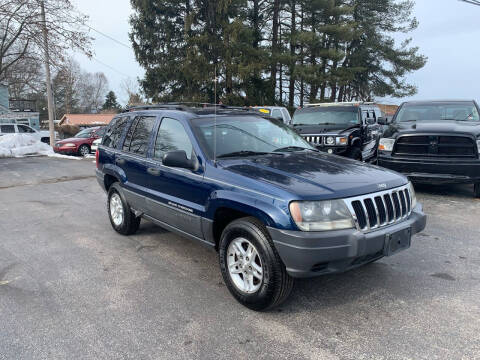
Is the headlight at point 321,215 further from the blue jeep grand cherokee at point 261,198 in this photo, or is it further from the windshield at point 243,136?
the windshield at point 243,136

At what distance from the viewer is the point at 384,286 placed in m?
3.78

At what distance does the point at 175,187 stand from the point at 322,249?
1.84 m

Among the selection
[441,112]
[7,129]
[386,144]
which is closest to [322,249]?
[386,144]

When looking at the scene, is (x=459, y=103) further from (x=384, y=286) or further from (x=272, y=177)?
(x=272, y=177)

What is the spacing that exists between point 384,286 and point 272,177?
1642mm

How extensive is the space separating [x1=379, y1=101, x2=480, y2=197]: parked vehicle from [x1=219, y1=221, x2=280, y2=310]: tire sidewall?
205 inches

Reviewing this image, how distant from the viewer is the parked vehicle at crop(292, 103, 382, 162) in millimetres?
9609

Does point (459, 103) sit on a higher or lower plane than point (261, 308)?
higher

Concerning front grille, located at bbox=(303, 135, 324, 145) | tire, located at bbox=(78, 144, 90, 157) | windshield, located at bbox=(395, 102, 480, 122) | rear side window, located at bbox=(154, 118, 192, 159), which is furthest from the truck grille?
tire, located at bbox=(78, 144, 90, 157)

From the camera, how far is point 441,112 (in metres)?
8.45

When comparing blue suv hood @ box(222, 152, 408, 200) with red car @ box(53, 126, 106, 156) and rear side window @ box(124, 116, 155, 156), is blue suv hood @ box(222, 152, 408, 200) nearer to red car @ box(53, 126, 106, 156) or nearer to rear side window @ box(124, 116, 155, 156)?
rear side window @ box(124, 116, 155, 156)

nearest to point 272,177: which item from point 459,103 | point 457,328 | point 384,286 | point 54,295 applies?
point 384,286

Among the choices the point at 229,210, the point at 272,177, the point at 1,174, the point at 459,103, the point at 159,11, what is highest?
the point at 159,11

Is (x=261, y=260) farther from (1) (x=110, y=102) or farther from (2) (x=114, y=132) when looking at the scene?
(1) (x=110, y=102)
